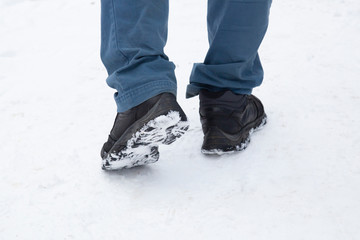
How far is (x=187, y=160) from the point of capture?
1306mm

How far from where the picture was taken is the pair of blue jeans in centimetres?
104

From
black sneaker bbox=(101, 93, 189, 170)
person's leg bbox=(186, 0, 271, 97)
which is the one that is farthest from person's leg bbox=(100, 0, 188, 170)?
person's leg bbox=(186, 0, 271, 97)

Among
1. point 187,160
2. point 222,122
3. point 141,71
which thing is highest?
point 141,71

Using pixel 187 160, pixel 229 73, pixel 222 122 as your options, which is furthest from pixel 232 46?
pixel 187 160

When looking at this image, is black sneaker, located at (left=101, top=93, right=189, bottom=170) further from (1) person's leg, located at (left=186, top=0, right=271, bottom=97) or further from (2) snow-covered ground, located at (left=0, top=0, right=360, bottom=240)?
(1) person's leg, located at (left=186, top=0, right=271, bottom=97)

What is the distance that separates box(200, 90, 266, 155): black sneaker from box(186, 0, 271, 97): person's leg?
3 cm

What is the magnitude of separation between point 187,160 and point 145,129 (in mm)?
312

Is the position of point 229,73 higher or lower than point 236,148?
higher

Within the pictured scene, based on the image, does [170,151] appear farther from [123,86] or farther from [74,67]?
[74,67]

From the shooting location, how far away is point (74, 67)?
1.90 m

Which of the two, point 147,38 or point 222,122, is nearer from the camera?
point 147,38

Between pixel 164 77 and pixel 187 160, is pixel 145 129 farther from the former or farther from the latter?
pixel 187 160

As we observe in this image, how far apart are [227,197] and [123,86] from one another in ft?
1.29

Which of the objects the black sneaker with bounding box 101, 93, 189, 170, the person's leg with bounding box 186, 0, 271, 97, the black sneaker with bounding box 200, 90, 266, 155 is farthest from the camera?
the black sneaker with bounding box 200, 90, 266, 155
